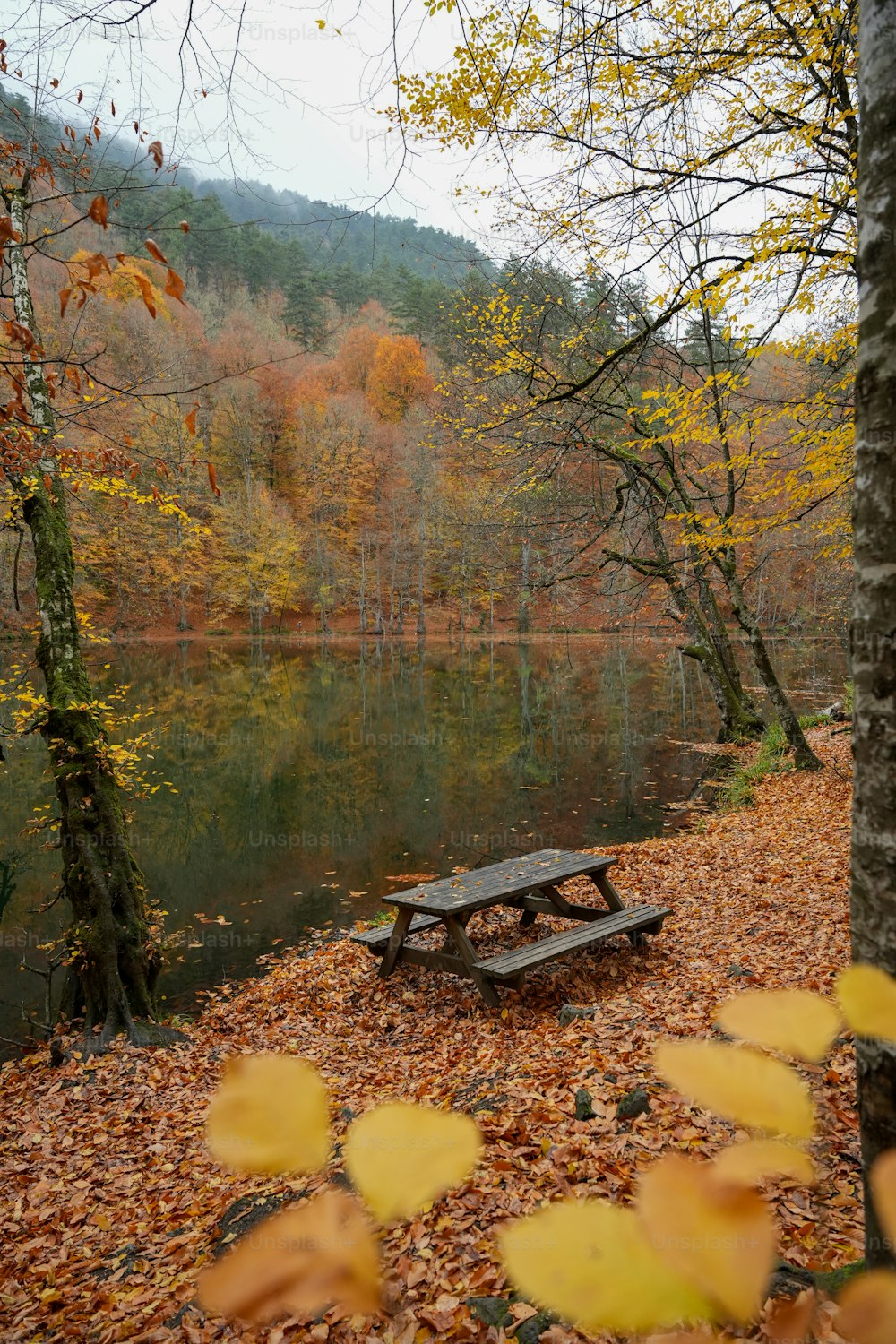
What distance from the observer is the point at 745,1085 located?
2.08 ft

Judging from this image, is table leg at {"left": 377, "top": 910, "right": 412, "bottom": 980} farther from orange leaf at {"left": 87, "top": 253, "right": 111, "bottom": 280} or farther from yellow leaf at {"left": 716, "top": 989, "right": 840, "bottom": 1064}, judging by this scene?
yellow leaf at {"left": 716, "top": 989, "right": 840, "bottom": 1064}

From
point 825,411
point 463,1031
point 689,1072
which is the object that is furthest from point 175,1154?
point 825,411

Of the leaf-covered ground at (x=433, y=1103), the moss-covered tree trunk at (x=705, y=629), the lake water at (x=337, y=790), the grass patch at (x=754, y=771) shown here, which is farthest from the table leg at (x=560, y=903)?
the moss-covered tree trunk at (x=705, y=629)

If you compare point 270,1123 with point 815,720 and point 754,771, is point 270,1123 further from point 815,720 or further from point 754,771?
point 815,720

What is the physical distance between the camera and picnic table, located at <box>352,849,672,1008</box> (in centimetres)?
524

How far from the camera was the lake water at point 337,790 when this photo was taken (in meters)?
8.47

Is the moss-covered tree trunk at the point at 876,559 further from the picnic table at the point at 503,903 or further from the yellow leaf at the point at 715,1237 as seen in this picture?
the picnic table at the point at 503,903

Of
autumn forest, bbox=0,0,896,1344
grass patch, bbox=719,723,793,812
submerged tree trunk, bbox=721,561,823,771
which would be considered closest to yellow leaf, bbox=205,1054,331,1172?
autumn forest, bbox=0,0,896,1344

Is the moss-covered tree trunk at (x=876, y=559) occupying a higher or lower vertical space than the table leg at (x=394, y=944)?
higher

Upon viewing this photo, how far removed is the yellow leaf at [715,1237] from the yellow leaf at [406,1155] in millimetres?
136

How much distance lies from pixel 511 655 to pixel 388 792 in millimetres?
25209

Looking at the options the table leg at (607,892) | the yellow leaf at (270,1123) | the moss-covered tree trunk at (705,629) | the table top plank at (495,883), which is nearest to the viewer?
the yellow leaf at (270,1123)

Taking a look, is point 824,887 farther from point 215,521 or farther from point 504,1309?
point 215,521

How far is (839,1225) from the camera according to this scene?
6.76 ft
